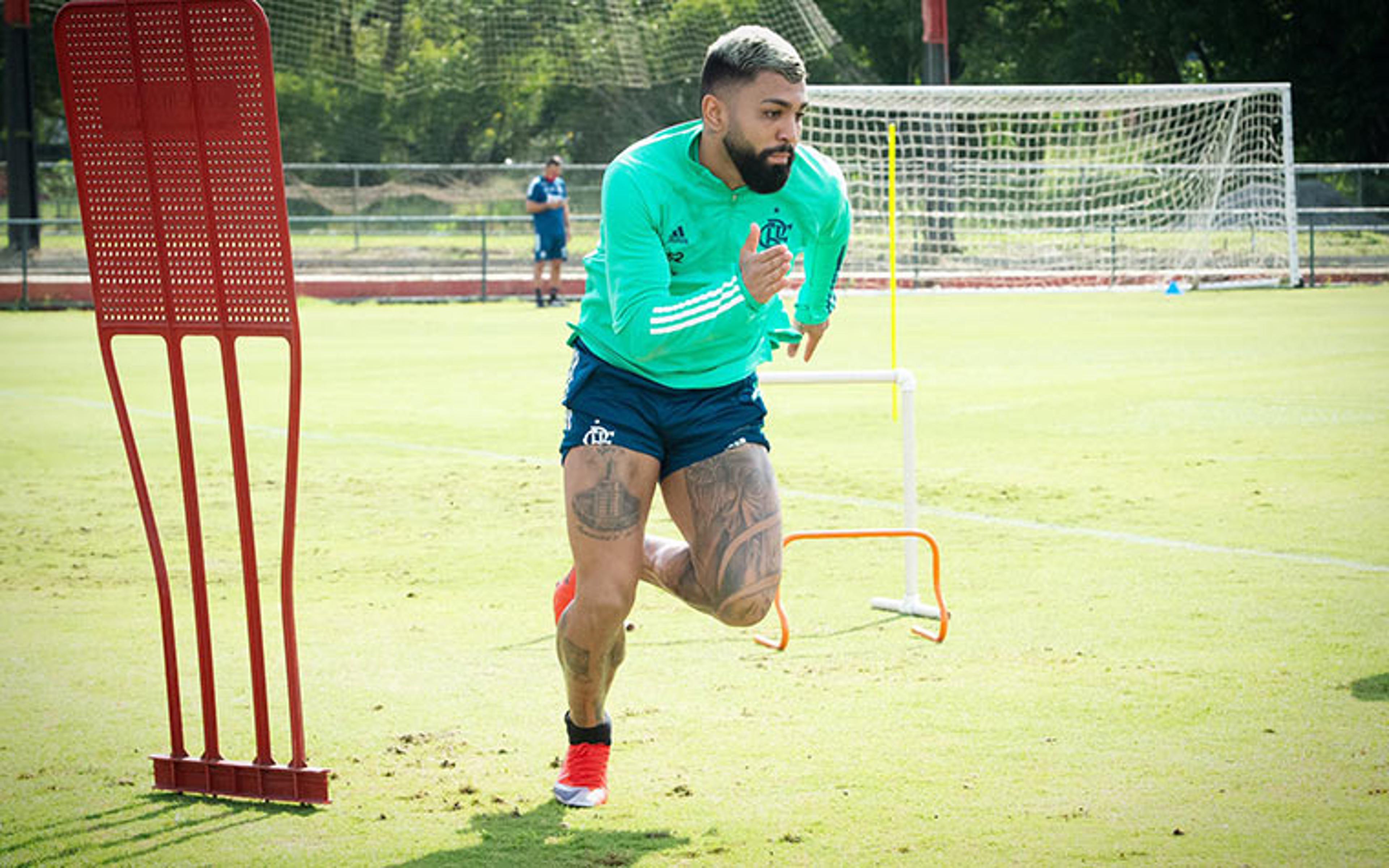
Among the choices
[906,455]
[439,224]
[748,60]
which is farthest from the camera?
[439,224]

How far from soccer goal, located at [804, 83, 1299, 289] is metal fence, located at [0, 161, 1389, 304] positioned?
4.54ft

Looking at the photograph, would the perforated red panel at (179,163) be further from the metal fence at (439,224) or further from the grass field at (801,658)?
the metal fence at (439,224)

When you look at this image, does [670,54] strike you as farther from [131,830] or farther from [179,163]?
[131,830]

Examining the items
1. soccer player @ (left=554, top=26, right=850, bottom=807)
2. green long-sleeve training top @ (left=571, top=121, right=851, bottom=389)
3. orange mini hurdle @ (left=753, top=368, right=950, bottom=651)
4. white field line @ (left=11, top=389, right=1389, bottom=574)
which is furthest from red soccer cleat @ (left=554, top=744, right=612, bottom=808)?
white field line @ (left=11, top=389, right=1389, bottom=574)

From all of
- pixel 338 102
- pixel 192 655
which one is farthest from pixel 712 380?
pixel 338 102

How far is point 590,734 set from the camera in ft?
15.9

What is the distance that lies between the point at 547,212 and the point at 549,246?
614 millimetres

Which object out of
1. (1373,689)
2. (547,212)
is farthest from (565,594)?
(547,212)

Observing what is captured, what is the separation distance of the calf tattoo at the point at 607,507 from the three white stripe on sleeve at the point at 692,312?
491 mm

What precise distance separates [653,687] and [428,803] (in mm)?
1417

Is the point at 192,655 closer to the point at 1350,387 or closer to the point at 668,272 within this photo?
the point at 668,272

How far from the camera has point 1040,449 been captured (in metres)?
11.9

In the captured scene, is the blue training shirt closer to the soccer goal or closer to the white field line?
the soccer goal

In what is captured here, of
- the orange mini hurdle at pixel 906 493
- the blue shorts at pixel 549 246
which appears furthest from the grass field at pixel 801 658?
the blue shorts at pixel 549 246
